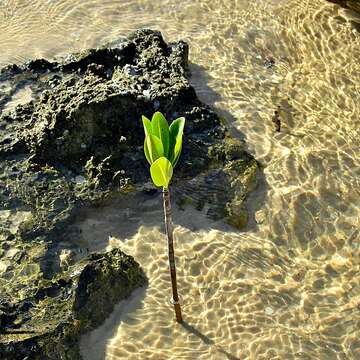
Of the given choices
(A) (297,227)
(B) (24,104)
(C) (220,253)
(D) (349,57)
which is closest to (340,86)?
(D) (349,57)

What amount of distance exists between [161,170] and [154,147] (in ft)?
0.46

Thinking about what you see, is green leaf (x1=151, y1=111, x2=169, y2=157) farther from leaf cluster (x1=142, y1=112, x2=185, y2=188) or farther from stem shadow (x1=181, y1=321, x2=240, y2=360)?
stem shadow (x1=181, y1=321, x2=240, y2=360)

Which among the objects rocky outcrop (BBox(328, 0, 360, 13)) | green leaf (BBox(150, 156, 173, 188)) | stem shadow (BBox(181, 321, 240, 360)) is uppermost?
green leaf (BBox(150, 156, 173, 188))

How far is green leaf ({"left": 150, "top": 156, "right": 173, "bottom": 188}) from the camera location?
325cm

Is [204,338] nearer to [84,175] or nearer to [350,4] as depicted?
Result: [84,175]

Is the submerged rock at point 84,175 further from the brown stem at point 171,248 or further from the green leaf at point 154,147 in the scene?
the green leaf at point 154,147

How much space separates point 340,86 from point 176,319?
150 inches

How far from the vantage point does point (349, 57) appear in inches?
287

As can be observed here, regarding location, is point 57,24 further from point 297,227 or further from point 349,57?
point 297,227

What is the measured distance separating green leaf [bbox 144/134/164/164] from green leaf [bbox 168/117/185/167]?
0.28 ft

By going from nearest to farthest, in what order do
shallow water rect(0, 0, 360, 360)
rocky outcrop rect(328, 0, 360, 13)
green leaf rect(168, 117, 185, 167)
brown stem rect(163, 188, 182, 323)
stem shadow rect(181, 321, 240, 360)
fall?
green leaf rect(168, 117, 185, 167) → brown stem rect(163, 188, 182, 323) → stem shadow rect(181, 321, 240, 360) → shallow water rect(0, 0, 360, 360) → rocky outcrop rect(328, 0, 360, 13)

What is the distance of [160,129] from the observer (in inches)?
132

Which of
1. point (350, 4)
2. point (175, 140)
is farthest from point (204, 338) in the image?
point (350, 4)

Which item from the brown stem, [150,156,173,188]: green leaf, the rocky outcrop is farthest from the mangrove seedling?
the rocky outcrop
